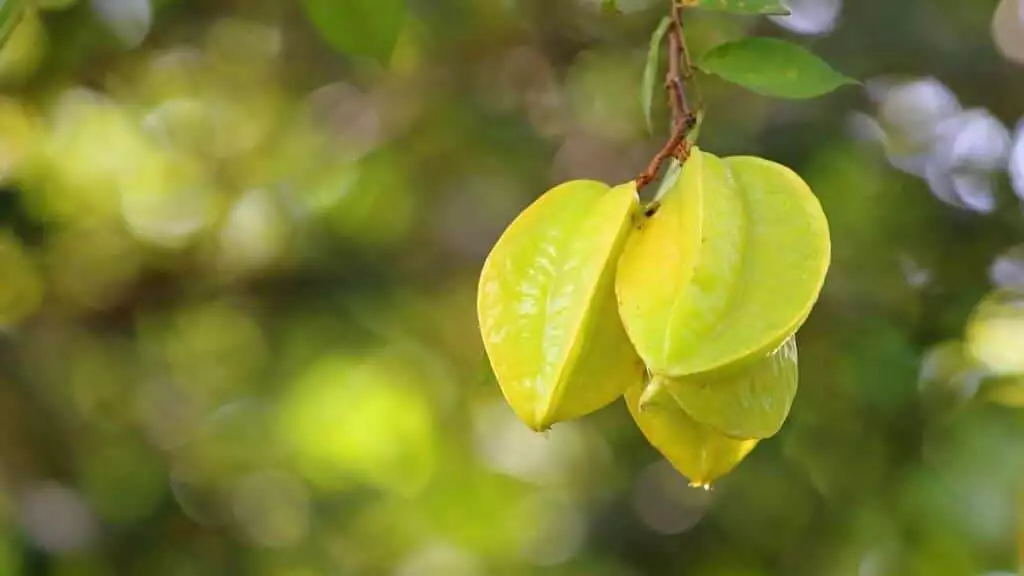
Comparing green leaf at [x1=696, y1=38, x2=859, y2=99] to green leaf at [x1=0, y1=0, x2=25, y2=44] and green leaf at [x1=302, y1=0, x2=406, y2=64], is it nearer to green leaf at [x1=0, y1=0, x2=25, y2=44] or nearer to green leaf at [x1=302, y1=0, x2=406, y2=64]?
green leaf at [x1=302, y1=0, x2=406, y2=64]

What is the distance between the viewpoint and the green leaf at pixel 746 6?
1.00 meters

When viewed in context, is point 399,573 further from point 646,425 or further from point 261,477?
point 646,425

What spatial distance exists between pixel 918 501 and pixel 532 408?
4.16ft

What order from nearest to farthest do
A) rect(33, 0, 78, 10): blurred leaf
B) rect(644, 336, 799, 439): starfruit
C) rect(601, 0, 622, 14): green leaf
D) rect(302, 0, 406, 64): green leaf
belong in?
rect(644, 336, 799, 439): starfruit → rect(601, 0, 622, 14): green leaf → rect(302, 0, 406, 64): green leaf → rect(33, 0, 78, 10): blurred leaf

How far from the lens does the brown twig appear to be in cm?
98

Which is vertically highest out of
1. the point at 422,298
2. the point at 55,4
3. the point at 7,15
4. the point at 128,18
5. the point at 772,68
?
the point at 7,15

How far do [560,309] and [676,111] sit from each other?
0.20 m

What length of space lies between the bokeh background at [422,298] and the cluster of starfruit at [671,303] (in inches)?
46.2

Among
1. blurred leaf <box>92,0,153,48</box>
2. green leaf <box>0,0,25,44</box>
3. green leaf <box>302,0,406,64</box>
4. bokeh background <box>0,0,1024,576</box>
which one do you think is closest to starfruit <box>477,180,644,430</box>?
green leaf <box>302,0,406,64</box>

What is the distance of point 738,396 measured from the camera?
90cm

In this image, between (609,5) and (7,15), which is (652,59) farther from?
(7,15)

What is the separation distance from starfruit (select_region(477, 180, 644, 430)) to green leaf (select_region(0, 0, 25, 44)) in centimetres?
52

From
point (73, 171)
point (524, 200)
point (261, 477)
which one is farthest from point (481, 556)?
point (73, 171)

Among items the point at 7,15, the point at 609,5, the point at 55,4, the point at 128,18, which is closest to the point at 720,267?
the point at 609,5
